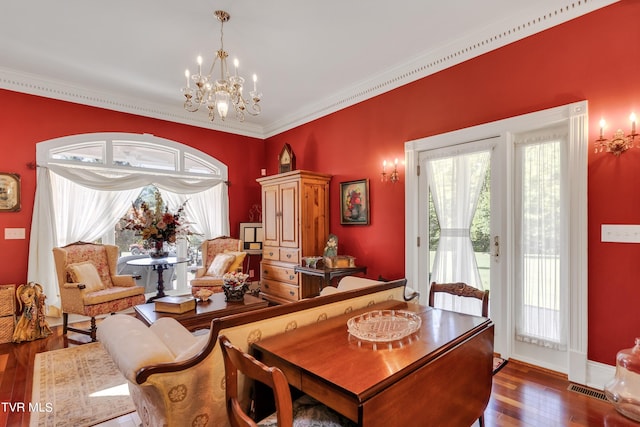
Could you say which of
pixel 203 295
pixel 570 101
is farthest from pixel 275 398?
pixel 570 101

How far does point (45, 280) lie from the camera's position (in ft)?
13.0

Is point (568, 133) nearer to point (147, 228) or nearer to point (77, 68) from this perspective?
point (147, 228)

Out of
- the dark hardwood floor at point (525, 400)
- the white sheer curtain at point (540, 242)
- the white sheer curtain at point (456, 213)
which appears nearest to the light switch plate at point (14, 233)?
the dark hardwood floor at point (525, 400)

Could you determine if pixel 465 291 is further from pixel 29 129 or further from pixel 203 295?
pixel 29 129

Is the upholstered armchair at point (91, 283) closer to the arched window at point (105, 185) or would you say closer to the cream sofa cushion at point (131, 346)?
the arched window at point (105, 185)

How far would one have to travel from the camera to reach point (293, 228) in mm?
4500

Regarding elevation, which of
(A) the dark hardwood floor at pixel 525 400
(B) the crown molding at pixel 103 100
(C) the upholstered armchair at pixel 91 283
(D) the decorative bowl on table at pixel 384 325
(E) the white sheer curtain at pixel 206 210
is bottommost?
(A) the dark hardwood floor at pixel 525 400

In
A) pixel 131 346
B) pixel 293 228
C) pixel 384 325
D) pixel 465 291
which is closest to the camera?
pixel 131 346

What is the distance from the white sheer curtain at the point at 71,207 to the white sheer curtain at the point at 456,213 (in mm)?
3851

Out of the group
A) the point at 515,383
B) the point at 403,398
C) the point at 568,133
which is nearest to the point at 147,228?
the point at 403,398

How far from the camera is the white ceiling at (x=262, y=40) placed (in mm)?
2645

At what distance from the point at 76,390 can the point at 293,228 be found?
2.77 meters

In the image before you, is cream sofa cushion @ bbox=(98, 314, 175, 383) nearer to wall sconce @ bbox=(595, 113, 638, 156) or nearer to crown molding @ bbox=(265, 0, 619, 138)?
wall sconce @ bbox=(595, 113, 638, 156)

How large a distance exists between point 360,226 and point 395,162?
97 centimetres
